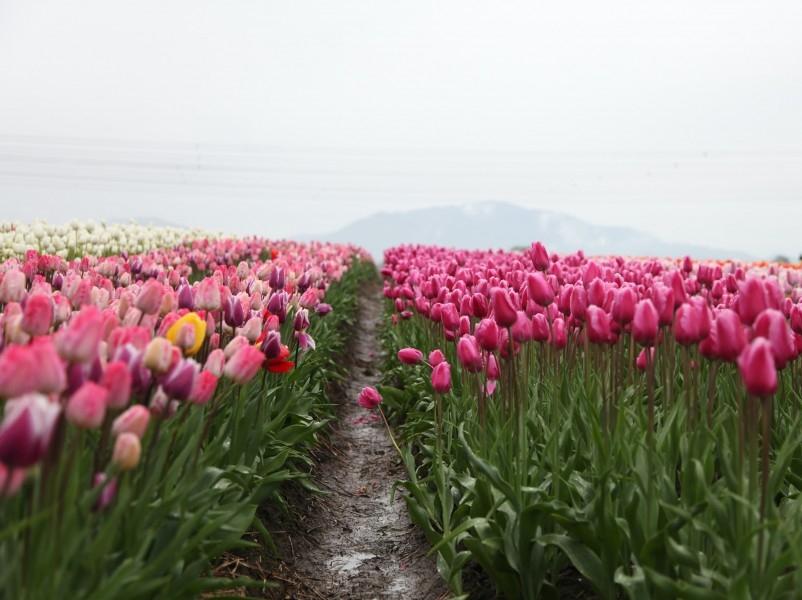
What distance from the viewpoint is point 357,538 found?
525cm

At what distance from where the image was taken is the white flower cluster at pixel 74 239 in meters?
11.8

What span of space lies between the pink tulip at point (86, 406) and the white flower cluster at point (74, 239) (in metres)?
8.47

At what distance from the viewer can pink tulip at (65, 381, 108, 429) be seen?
6.89 feet

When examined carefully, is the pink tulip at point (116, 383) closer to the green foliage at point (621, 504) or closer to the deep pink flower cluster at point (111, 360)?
the deep pink flower cluster at point (111, 360)

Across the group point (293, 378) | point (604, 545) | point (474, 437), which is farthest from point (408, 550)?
point (604, 545)

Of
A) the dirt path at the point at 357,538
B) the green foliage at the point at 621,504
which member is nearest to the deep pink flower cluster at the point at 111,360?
the green foliage at the point at 621,504

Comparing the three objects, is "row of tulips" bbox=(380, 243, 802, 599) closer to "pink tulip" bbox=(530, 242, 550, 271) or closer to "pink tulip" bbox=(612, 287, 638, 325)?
"pink tulip" bbox=(612, 287, 638, 325)

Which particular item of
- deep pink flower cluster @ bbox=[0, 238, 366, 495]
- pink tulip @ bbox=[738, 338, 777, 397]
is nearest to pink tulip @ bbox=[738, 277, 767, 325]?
pink tulip @ bbox=[738, 338, 777, 397]

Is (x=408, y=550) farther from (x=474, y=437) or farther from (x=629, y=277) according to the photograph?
(x=629, y=277)

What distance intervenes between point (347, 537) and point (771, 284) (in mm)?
3347

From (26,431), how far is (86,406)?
10.1 inches

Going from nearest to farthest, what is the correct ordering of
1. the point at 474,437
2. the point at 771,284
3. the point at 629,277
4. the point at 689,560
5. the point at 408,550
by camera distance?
1. the point at 689,560
2. the point at 771,284
3. the point at 474,437
4. the point at 408,550
5. the point at 629,277

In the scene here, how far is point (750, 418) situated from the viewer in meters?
→ 2.75

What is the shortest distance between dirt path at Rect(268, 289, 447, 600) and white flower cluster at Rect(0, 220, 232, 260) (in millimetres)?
5391
